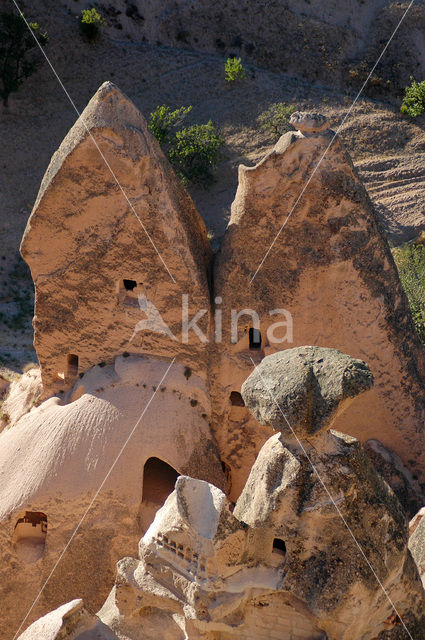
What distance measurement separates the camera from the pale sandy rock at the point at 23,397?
53.1ft

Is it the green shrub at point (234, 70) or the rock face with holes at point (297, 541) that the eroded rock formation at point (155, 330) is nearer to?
the rock face with holes at point (297, 541)

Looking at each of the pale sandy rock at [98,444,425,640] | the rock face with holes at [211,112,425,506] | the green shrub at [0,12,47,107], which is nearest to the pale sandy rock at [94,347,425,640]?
the pale sandy rock at [98,444,425,640]

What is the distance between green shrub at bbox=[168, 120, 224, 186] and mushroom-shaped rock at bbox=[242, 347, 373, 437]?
1035 inches

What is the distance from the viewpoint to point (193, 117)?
39.5 meters

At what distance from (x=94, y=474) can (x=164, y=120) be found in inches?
1006

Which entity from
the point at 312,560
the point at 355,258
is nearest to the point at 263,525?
the point at 312,560

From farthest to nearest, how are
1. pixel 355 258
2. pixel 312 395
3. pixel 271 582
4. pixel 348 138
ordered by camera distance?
pixel 348 138, pixel 355 258, pixel 271 582, pixel 312 395

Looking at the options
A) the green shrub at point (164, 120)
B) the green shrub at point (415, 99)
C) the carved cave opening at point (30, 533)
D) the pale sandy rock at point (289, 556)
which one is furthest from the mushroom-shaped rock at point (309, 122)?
the green shrub at point (415, 99)

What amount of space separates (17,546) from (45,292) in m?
3.77

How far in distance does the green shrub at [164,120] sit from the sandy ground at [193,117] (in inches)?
36.8

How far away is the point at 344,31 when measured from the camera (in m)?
42.2

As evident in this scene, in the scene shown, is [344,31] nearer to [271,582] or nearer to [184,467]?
[184,467]

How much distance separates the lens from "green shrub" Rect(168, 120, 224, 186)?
36.2 meters

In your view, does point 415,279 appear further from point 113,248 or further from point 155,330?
point 113,248
